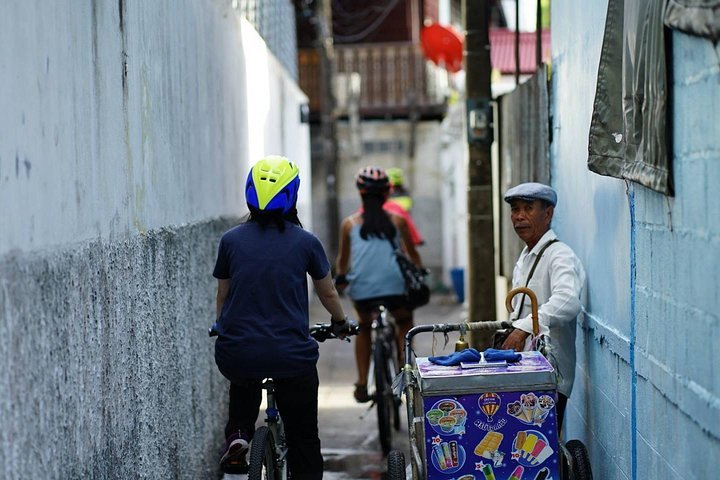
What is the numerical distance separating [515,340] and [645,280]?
941 mm

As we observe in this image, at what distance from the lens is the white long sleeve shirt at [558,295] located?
19.0 feet

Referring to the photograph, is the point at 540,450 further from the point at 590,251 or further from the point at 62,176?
the point at 62,176

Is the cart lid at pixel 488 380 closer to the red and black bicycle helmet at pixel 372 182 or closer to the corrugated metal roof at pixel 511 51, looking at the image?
the red and black bicycle helmet at pixel 372 182

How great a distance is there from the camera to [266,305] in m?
5.50

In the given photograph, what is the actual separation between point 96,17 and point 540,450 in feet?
8.58

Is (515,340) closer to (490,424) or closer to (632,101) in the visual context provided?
(490,424)

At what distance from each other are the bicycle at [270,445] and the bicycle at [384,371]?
2.51 m

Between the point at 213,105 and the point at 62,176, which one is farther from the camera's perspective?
the point at 213,105

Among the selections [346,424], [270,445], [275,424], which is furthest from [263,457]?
[346,424]

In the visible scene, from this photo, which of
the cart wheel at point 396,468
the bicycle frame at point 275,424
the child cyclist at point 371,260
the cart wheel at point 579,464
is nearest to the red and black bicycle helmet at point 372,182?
the child cyclist at point 371,260

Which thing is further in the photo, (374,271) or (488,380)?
(374,271)

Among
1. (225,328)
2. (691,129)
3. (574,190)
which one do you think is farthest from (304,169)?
(691,129)

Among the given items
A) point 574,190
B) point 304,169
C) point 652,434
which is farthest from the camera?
point 304,169

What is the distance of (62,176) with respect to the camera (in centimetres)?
430
